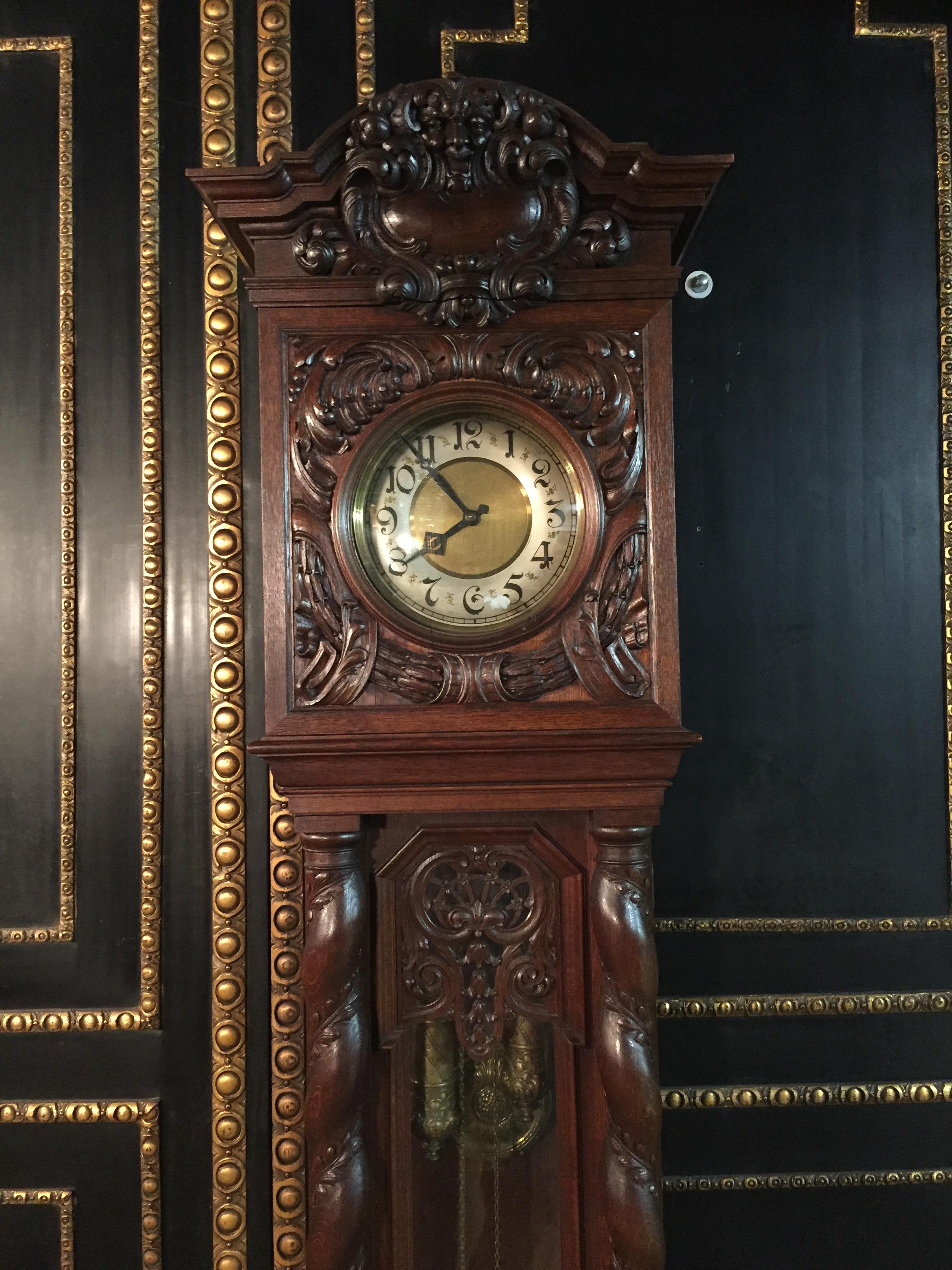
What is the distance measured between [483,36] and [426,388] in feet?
2.42

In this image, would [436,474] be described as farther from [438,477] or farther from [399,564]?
[399,564]

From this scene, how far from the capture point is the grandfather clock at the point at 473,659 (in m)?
1.14

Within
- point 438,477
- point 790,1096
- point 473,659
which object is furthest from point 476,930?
point 790,1096

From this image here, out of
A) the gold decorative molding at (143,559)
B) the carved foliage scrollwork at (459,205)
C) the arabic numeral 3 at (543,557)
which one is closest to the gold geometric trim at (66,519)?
the gold decorative molding at (143,559)

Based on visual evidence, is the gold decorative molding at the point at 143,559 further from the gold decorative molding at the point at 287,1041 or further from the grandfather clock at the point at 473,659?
the grandfather clock at the point at 473,659

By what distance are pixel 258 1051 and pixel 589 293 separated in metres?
1.19

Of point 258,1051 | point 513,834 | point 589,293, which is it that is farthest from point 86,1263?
point 589,293

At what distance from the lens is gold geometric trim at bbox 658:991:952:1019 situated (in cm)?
150

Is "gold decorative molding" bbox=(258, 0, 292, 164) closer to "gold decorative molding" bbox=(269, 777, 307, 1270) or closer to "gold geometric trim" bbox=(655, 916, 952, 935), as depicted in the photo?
"gold decorative molding" bbox=(269, 777, 307, 1270)

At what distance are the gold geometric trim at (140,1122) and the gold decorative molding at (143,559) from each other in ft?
0.37

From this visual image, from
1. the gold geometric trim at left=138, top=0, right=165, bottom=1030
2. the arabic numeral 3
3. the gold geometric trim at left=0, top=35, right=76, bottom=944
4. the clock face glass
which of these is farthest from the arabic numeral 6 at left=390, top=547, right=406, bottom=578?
the gold geometric trim at left=0, top=35, right=76, bottom=944

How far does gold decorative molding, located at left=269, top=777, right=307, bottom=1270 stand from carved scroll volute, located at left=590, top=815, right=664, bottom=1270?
52 centimetres

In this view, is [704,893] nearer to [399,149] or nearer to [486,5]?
[399,149]

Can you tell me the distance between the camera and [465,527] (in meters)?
1.19
